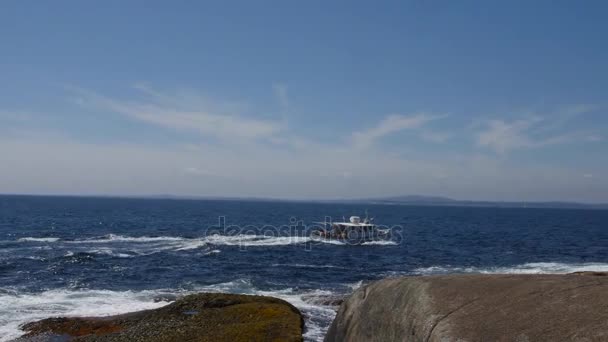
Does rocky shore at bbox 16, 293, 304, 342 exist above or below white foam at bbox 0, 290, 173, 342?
above

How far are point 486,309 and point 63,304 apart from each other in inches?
1104

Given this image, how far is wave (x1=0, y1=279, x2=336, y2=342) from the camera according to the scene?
2375cm

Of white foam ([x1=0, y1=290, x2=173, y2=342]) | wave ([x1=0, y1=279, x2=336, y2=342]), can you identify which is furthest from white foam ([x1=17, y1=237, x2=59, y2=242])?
white foam ([x1=0, y1=290, x2=173, y2=342])

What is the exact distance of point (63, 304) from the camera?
2878 centimetres

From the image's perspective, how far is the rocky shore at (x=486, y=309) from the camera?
6098 millimetres

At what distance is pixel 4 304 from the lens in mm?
28375

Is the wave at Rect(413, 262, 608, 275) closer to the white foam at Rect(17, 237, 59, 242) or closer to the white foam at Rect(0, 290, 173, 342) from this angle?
the white foam at Rect(0, 290, 173, 342)

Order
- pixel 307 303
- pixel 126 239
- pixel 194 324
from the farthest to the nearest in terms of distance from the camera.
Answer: pixel 126 239
pixel 307 303
pixel 194 324

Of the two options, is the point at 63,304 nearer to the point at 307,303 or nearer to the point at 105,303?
the point at 105,303

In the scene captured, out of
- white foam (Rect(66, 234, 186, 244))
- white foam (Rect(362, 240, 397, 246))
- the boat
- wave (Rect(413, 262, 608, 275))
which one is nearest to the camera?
wave (Rect(413, 262, 608, 275))

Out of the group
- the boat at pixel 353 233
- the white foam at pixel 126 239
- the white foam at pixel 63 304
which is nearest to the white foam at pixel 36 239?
the white foam at pixel 126 239

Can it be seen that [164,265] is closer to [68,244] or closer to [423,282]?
[68,244]

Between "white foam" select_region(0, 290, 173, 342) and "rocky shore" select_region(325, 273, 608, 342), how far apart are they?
19.9 meters

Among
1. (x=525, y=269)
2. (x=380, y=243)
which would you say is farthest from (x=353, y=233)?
(x=525, y=269)
